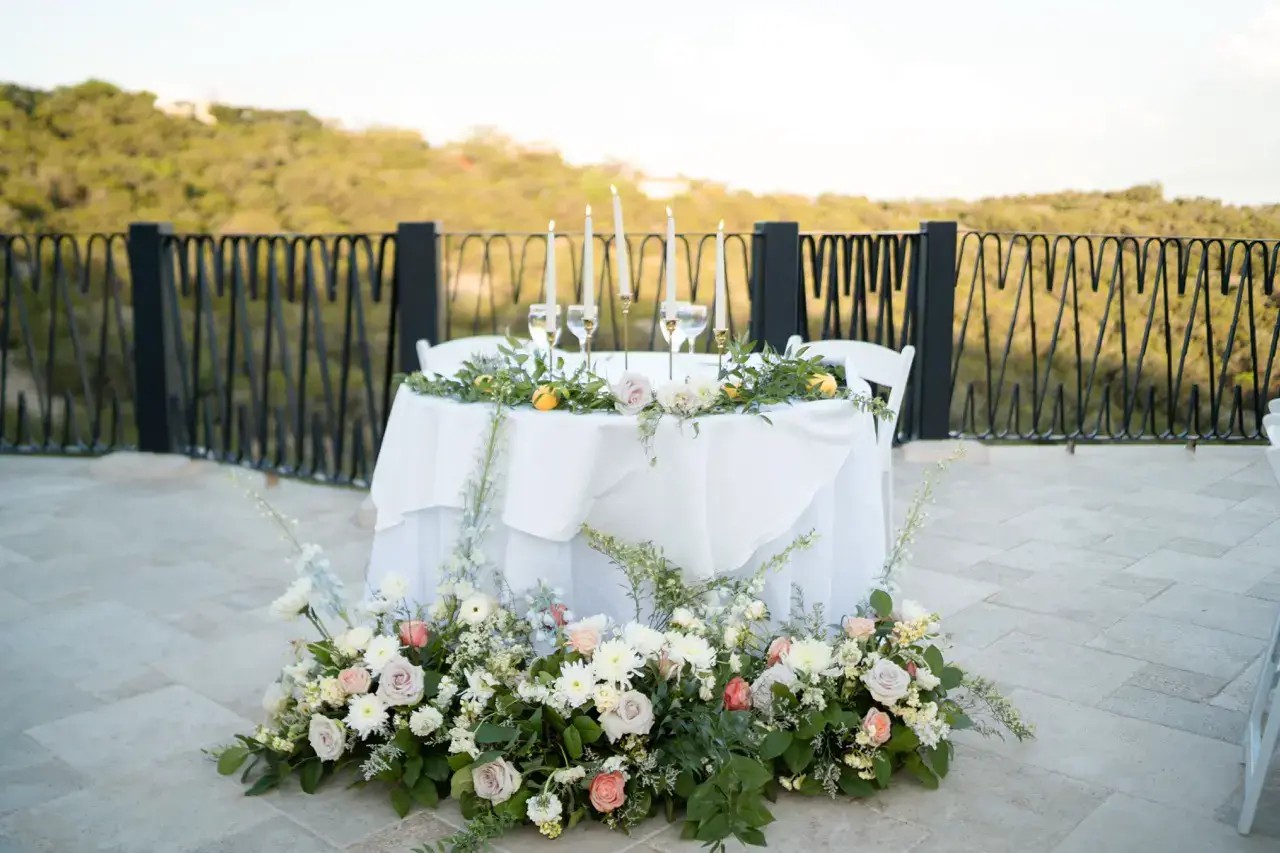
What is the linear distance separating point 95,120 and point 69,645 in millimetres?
14125

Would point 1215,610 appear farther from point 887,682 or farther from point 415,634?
point 415,634

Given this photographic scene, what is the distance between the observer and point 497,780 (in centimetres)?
216

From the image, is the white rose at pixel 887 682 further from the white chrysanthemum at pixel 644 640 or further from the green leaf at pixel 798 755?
the white chrysanthemum at pixel 644 640

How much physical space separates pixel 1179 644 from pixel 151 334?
4615 millimetres

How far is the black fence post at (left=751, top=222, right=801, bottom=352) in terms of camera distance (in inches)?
213

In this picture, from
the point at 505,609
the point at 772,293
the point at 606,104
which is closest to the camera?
the point at 505,609

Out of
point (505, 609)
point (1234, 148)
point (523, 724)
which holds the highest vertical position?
point (1234, 148)

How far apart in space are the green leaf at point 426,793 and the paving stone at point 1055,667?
1500mm

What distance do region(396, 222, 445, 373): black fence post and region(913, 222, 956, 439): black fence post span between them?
8.05 ft

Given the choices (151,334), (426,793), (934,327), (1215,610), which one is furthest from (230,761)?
(934,327)

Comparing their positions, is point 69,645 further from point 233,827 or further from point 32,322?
point 32,322

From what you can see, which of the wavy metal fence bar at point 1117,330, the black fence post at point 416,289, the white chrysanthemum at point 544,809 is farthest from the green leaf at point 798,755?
the wavy metal fence bar at point 1117,330

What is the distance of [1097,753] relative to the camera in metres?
2.51

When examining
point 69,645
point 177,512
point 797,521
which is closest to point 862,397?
point 797,521
